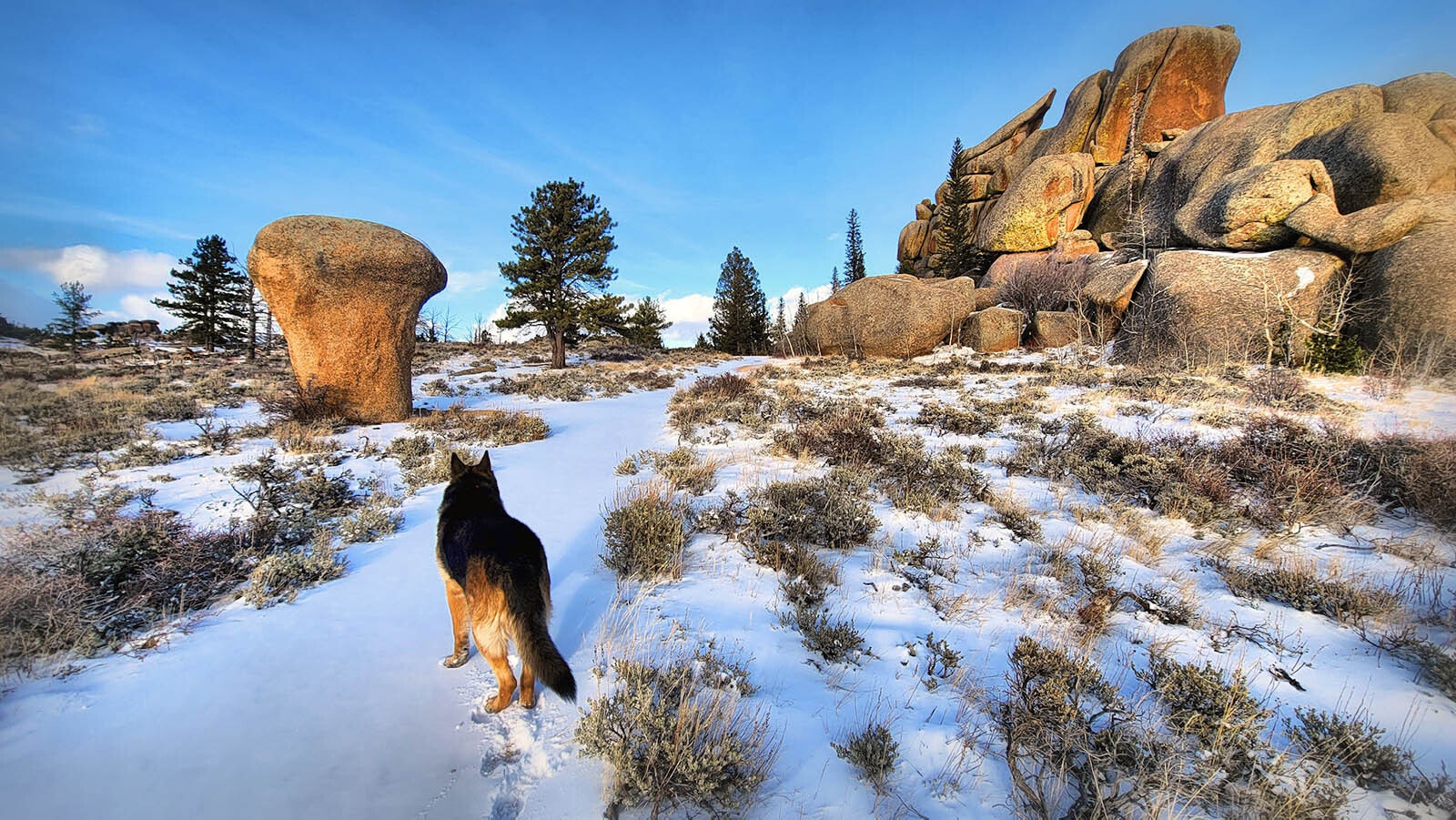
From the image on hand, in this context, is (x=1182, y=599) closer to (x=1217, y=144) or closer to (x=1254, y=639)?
(x=1254, y=639)

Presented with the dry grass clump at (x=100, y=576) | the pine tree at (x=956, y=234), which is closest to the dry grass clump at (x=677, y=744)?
the dry grass clump at (x=100, y=576)

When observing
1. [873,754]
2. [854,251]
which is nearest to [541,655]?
[873,754]

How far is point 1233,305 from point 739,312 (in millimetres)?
34115

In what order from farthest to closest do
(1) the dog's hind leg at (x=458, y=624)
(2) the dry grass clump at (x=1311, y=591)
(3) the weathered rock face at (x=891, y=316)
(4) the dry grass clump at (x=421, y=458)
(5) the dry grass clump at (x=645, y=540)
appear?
(3) the weathered rock face at (x=891, y=316), (4) the dry grass clump at (x=421, y=458), (5) the dry grass clump at (x=645, y=540), (2) the dry grass clump at (x=1311, y=591), (1) the dog's hind leg at (x=458, y=624)

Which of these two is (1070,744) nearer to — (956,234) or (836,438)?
(836,438)

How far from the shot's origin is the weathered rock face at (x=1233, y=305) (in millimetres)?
11711

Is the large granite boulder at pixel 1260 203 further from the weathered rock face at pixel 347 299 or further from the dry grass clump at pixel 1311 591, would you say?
the weathered rock face at pixel 347 299

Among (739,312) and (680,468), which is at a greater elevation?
(739,312)

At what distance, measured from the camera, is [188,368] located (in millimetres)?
17125

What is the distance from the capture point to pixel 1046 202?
24719mm

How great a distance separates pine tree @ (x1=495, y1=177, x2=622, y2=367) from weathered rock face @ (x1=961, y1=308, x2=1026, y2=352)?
54.3 ft

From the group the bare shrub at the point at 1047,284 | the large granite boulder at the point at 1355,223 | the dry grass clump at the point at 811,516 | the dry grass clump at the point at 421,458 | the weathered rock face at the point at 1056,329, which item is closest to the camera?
the dry grass clump at the point at 811,516

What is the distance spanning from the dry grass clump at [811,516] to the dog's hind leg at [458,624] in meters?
2.39

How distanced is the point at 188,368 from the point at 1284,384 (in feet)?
105
